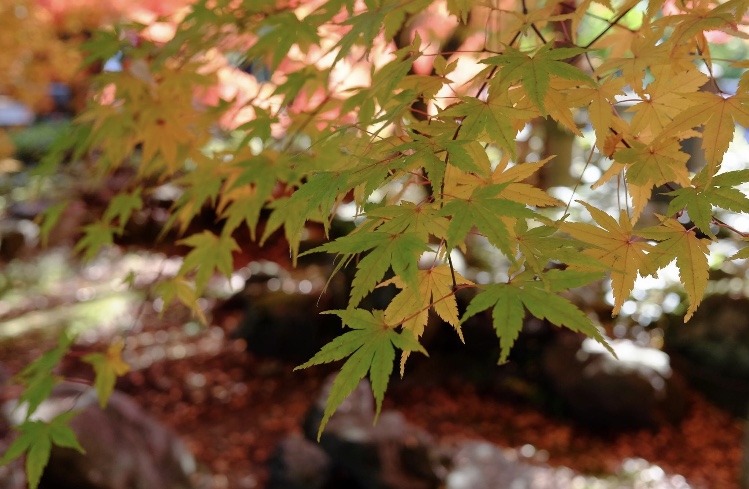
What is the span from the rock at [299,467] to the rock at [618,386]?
2451 mm

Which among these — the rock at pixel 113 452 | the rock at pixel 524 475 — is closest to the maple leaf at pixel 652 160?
the rock at pixel 113 452

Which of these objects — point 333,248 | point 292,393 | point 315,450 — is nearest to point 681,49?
point 333,248

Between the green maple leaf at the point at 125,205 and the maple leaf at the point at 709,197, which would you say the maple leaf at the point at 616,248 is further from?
the green maple leaf at the point at 125,205

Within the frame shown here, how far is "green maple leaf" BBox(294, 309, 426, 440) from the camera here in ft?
3.14

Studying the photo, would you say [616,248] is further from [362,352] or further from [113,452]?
[113,452]

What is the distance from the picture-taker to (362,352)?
98 centimetres

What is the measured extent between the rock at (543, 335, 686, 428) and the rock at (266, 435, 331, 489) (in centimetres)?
245

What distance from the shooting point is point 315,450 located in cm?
441

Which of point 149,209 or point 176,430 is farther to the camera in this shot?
point 149,209

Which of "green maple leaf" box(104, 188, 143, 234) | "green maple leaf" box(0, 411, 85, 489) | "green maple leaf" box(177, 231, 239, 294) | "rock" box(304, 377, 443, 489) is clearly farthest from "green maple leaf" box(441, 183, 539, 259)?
"rock" box(304, 377, 443, 489)

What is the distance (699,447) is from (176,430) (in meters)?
4.60

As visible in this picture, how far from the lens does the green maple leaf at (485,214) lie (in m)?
0.89

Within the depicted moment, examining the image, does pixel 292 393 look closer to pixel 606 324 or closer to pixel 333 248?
pixel 606 324

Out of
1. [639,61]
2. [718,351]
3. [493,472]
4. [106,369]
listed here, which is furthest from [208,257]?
[718,351]
